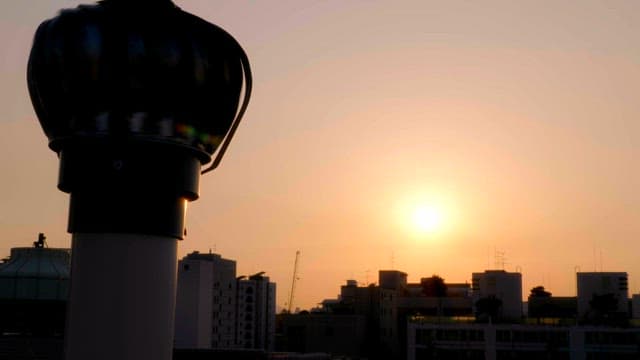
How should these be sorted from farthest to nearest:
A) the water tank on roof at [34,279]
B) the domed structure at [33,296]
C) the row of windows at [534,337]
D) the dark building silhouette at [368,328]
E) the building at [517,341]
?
the dark building silhouette at [368,328] → the row of windows at [534,337] → the building at [517,341] → the water tank on roof at [34,279] → the domed structure at [33,296]

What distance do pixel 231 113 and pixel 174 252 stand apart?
317 centimetres

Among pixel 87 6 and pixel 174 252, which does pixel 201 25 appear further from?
pixel 174 252

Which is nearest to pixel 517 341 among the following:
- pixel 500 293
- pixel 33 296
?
pixel 500 293

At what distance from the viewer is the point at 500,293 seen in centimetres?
12075

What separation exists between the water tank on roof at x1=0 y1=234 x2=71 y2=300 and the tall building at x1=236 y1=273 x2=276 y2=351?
239ft

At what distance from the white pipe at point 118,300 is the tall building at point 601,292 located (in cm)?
10231

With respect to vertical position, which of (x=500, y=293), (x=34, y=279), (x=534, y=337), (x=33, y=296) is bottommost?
(x=534, y=337)

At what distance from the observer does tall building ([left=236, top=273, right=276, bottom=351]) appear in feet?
491

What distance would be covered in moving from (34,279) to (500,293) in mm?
67202

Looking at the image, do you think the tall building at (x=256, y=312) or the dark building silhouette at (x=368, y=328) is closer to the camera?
the dark building silhouette at (x=368, y=328)

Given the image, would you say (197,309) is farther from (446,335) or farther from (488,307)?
(488,307)

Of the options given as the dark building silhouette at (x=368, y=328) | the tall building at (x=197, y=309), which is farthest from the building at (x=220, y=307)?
the dark building silhouette at (x=368, y=328)

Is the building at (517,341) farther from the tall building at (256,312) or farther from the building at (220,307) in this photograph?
the tall building at (256,312)

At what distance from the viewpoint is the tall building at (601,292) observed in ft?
367
